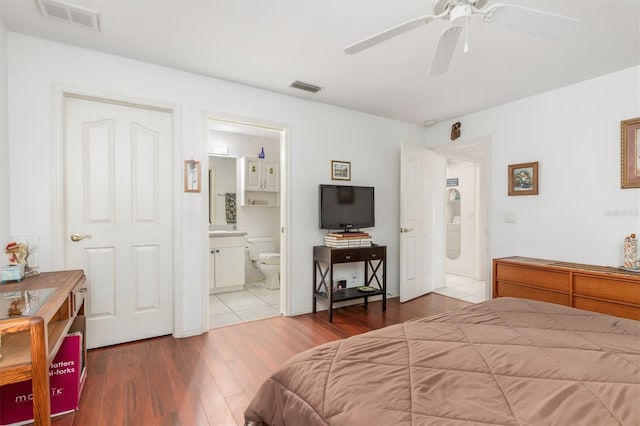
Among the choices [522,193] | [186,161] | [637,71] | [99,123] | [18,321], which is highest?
[637,71]

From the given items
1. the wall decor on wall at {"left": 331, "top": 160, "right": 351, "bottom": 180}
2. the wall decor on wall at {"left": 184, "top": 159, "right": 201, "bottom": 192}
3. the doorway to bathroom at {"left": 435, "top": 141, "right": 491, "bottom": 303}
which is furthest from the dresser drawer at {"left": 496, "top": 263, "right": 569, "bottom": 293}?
the wall decor on wall at {"left": 184, "top": 159, "right": 201, "bottom": 192}

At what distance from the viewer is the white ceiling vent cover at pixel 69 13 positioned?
1.96 meters

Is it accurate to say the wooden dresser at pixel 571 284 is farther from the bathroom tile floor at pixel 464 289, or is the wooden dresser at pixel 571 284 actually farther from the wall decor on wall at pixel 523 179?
the bathroom tile floor at pixel 464 289

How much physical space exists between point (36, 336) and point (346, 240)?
2726 mm

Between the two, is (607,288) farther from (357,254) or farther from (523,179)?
(357,254)

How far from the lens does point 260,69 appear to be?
2836 mm

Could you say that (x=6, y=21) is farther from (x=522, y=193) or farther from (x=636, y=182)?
(x=636, y=182)

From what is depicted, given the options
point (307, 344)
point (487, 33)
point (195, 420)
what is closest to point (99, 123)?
point (195, 420)

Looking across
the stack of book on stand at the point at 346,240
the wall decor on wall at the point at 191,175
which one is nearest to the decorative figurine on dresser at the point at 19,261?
the wall decor on wall at the point at 191,175

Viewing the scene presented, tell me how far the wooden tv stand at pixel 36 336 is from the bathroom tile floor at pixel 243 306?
1.55 m

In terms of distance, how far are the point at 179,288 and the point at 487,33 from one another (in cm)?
326

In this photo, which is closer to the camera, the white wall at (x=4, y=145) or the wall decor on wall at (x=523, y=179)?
the white wall at (x=4, y=145)

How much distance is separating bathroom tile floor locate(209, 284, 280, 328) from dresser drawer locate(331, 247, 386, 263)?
3.21 ft

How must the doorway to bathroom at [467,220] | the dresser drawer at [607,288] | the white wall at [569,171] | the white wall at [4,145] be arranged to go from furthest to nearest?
1. the doorway to bathroom at [467,220]
2. the white wall at [569,171]
3. the dresser drawer at [607,288]
4. the white wall at [4,145]
